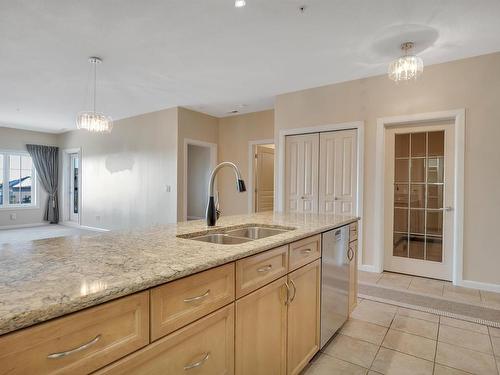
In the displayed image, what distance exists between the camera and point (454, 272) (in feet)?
11.0

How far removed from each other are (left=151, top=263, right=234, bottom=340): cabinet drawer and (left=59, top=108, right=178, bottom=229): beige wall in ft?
14.9

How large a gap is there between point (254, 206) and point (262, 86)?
8.11 feet

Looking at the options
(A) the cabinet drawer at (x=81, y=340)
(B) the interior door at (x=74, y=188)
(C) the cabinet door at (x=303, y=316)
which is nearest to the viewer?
(A) the cabinet drawer at (x=81, y=340)

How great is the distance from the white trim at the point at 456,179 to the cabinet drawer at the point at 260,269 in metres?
2.73

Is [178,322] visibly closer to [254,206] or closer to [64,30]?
[64,30]

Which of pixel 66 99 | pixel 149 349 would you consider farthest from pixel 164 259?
pixel 66 99

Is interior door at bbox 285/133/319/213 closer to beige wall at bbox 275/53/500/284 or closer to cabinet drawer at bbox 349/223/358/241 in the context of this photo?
beige wall at bbox 275/53/500/284

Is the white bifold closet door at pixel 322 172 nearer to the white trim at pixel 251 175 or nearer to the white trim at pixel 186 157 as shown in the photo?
the white trim at pixel 251 175

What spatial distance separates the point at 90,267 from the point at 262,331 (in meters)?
0.82

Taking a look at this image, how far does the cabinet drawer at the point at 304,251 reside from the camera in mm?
1596

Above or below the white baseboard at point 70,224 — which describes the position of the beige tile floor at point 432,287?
below

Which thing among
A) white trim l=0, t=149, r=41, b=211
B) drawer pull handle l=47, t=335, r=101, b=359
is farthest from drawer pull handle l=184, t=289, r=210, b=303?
white trim l=0, t=149, r=41, b=211

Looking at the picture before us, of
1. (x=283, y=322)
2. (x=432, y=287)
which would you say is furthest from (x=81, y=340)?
(x=432, y=287)

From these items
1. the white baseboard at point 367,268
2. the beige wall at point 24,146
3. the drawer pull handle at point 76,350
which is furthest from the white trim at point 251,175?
the beige wall at point 24,146
